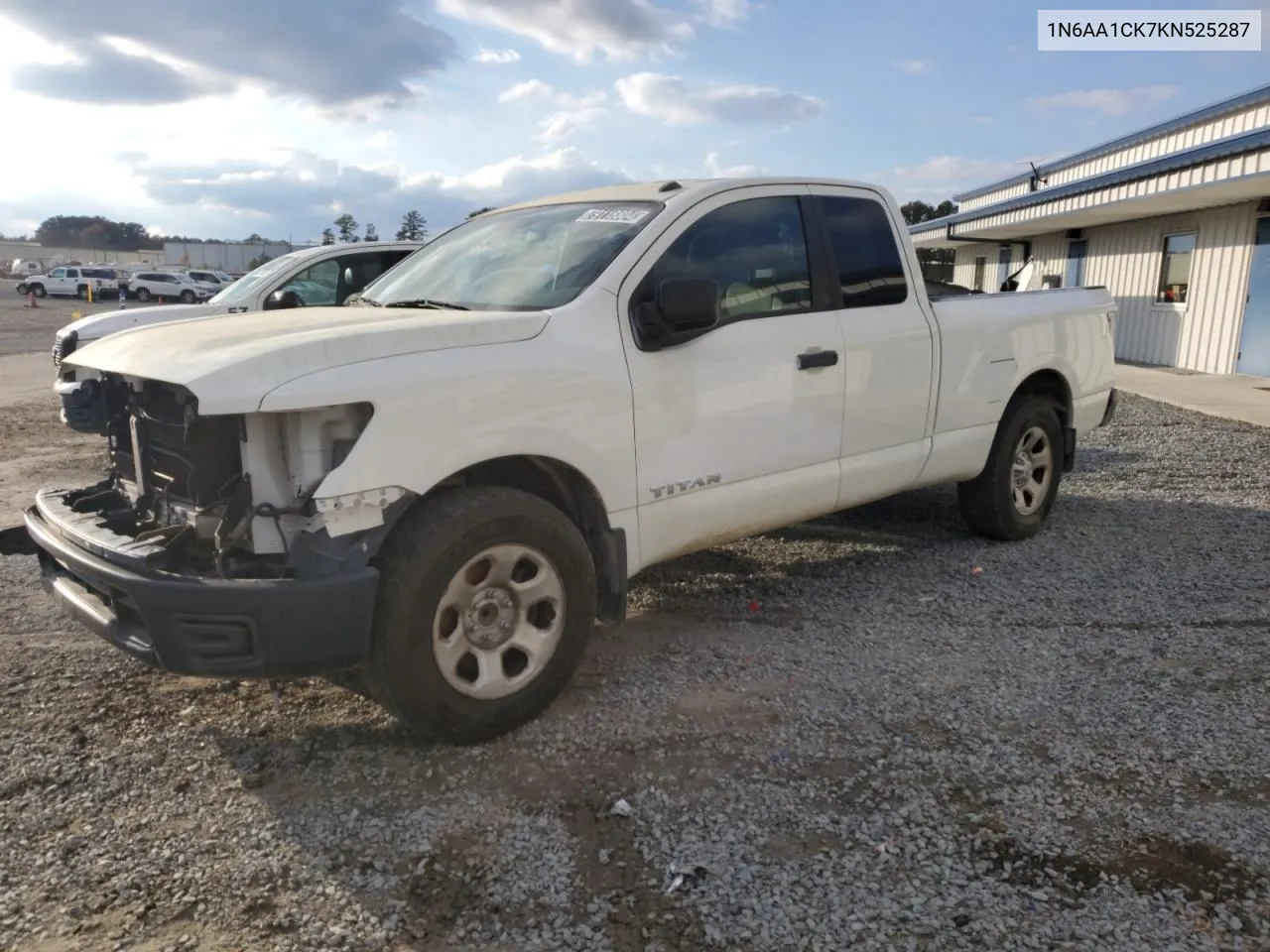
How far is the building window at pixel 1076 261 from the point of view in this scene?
65.7 ft

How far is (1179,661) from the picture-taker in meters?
4.20

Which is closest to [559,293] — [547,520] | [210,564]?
[547,520]

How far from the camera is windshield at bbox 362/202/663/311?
3.85 metres

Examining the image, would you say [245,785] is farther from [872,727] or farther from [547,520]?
[872,727]

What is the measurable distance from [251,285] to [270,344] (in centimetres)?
743

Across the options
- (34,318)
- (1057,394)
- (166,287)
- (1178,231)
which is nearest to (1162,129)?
(1178,231)

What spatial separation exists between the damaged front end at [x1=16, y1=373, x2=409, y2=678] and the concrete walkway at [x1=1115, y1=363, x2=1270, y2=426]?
10.5 m

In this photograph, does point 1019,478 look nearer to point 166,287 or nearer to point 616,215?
point 616,215

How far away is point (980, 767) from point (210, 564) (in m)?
2.68

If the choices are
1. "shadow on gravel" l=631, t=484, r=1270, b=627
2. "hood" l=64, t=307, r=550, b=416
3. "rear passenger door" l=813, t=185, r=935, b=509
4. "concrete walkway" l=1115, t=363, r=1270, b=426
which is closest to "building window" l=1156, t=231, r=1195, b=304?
"concrete walkway" l=1115, t=363, r=1270, b=426

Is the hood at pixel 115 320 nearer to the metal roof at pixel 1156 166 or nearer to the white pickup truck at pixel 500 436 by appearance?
the white pickup truck at pixel 500 436

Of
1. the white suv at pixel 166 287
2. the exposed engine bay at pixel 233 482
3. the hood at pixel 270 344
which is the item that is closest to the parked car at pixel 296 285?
the hood at pixel 270 344

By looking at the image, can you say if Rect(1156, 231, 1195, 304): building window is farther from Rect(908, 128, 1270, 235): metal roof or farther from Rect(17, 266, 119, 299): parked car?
Rect(17, 266, 119, 299): parked car

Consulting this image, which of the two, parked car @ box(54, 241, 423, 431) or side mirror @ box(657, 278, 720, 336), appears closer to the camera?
side mirror @ box(657, 278, 720, 336)
